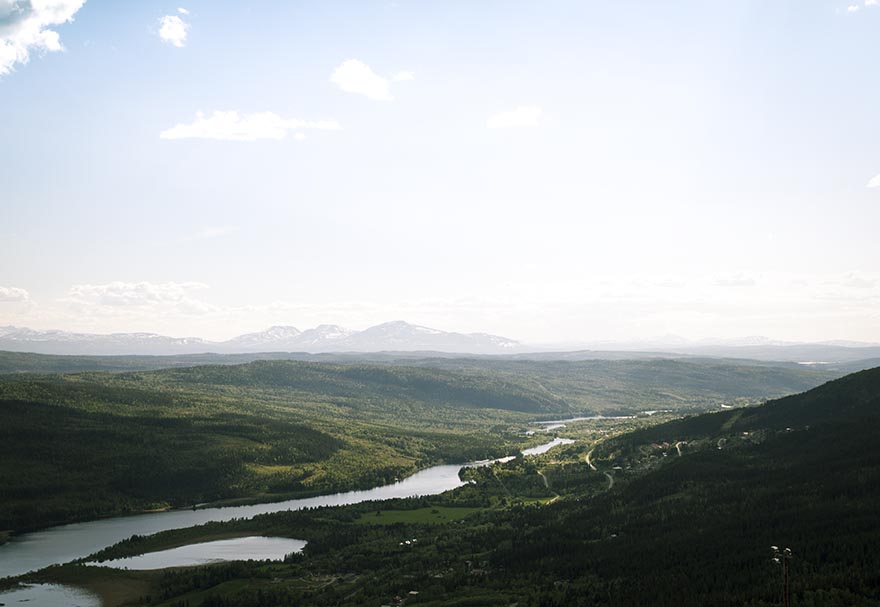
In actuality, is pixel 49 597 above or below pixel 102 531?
above

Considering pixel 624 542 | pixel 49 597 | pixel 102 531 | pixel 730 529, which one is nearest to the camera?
pixel 49 597

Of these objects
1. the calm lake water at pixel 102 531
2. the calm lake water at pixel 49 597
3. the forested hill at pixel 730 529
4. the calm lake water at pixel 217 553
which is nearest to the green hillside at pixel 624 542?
the forested hill at pixel 730 529

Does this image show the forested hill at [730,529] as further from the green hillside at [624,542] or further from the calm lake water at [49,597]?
the calm lake water at [49,597]

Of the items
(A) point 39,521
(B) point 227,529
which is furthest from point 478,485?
(A) point 39,521

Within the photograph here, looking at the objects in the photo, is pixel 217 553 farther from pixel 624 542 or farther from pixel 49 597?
pixel 624 542

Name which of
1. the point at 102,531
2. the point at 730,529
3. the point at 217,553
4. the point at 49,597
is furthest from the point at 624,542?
the point at 102,531
